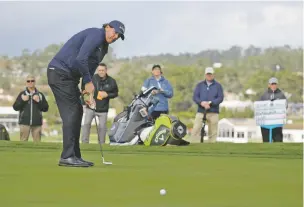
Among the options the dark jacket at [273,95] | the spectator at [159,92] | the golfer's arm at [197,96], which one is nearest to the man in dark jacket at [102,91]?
the spectator at [159,92]

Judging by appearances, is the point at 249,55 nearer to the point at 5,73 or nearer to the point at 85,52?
the point at 5,73

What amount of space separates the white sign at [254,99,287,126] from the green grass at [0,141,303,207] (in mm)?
5624

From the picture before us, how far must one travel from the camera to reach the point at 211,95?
58.0 feet

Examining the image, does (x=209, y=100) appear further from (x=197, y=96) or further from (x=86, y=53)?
(x=86, y=53)

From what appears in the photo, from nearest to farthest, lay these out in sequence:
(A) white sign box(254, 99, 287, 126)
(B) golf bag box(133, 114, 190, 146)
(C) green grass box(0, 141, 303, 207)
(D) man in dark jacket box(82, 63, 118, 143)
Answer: (C) green grass box(0, 141, 303, 207) < (B) golf bag box(133, 114, 190, 146) < (D) man in dark jacket box(82, 63, 118, 143) < (A) white sign box(254, 99, 287, 126)

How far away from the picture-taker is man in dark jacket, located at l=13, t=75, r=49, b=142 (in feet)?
57.0

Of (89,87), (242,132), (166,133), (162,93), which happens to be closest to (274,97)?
(162,93)

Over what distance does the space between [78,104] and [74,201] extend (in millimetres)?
3776

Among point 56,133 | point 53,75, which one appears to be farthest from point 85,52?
point 56,133

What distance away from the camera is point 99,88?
16781mm

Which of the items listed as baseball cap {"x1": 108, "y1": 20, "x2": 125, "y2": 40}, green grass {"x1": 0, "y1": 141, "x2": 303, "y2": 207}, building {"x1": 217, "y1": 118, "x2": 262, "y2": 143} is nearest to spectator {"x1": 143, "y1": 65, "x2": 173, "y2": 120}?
green grass {"x1": 0, "y1": 141, "x2": 303, "y2": 207}

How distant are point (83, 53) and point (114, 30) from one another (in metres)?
0.44

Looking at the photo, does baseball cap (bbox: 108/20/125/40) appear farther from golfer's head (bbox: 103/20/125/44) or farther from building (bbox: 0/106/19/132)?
building (bbox: 0/106/19/132)

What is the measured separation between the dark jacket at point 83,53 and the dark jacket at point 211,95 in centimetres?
821
